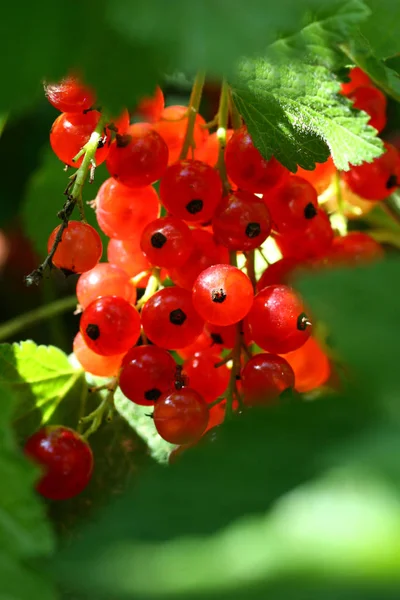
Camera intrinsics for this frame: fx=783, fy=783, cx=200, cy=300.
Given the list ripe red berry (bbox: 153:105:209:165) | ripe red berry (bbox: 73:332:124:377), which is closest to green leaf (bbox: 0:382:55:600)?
ripe red berry (bbox: 73:332:124:377)

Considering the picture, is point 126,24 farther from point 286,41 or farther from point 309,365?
point 309,365

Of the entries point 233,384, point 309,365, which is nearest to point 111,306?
point 233,384

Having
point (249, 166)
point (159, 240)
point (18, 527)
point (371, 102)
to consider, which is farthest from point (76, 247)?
point (371, 102)

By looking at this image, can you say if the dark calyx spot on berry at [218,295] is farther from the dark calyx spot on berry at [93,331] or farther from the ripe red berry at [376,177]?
the ripe red berry at [376,177]

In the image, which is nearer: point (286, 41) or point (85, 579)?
point (85, 579)

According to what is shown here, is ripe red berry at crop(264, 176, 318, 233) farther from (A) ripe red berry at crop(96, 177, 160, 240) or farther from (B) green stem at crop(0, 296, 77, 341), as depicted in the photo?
(B) green stem at crop(0, 296, 77, 341)

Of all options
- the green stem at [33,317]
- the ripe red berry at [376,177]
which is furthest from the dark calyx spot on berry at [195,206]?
the green stem at [33,317]

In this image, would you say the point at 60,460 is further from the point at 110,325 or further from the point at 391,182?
the point at 391,182
